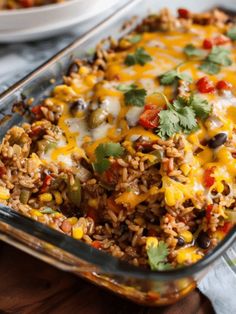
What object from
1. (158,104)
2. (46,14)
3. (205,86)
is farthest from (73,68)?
(205,86)

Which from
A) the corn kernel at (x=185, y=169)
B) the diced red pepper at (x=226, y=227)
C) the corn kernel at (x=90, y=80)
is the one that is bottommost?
the diced red pepper at (x=226, y=227)

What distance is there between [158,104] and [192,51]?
2.30 feet

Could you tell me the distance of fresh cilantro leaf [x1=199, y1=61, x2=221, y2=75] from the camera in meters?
3.39

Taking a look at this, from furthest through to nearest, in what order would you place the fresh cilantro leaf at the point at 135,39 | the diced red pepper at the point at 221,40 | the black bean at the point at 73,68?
the fresh cilantro leaf at the point at 135,39
the diced red pepper at the point at 221,40
the black bean at the point at 73,68

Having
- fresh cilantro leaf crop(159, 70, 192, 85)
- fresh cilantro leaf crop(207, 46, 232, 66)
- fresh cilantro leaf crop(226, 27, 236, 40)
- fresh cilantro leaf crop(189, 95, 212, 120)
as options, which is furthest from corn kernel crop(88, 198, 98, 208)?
fresh cilantro leaf crop(226, 27, 236, 40)

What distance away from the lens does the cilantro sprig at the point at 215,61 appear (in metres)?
3.41

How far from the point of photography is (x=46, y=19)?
414 cm

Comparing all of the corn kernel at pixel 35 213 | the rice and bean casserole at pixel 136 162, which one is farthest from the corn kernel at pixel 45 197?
the corn kernel at pixel 35 213

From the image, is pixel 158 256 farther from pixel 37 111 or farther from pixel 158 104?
pixel 37 111

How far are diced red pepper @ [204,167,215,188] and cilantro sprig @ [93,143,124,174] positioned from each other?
0.45 m

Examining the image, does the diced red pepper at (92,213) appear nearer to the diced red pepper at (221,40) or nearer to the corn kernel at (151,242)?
the corn kernel at (151,242)

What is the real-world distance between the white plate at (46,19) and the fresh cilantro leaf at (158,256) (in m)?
2.22

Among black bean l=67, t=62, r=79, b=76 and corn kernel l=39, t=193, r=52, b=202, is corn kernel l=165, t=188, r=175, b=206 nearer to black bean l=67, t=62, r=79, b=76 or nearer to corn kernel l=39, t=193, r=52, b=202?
corn kernel l=39, t=193, r=52, b=202

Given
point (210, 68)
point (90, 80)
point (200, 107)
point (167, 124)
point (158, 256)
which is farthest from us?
point (90, 80)
